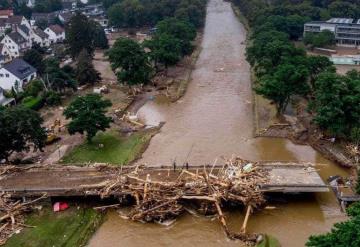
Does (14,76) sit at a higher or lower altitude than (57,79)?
lower

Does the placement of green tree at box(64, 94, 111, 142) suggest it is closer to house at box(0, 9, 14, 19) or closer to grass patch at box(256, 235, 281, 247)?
grass patch at box(256, 235, 281, 247)

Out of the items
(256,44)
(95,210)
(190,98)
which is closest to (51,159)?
(95,210)

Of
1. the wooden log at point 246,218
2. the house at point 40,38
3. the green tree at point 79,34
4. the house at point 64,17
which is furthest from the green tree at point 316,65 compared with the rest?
the house at point 64,17

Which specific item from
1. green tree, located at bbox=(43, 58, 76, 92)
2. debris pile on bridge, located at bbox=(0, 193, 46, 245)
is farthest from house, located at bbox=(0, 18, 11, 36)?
debris pile on bridge, located at bbox=(0, 193, 46, 245)

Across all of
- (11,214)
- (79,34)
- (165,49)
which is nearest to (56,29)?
(79,34)

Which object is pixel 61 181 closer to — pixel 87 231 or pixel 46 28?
pixel 87 231

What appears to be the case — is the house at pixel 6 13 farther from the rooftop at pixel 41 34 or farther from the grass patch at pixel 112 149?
the grass patch at pixel 112 149

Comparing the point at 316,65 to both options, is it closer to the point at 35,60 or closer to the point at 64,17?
the point at 35,60

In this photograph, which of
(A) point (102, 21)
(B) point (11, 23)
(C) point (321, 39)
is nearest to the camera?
(C) point (321, 39)
